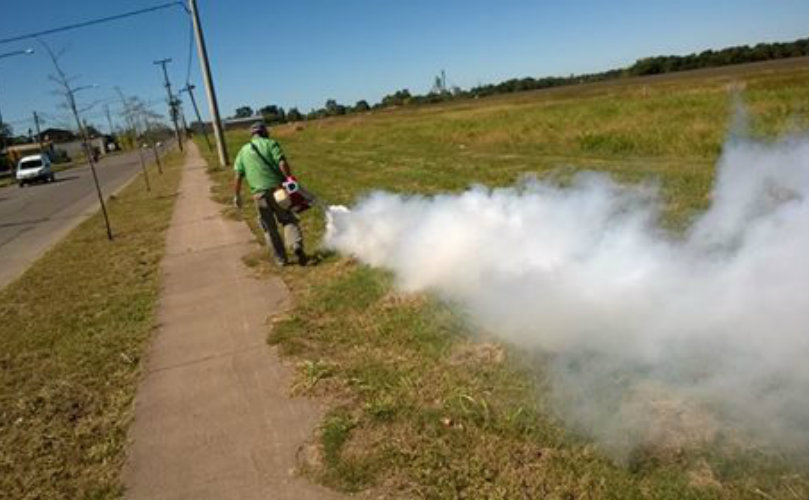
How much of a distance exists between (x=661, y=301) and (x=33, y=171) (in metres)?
43.4

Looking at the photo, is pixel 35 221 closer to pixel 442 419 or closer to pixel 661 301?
pixel 442 419

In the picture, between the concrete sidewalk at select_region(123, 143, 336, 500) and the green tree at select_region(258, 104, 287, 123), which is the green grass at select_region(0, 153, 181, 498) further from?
the green tree at select_region(258, 104, 287, 123)

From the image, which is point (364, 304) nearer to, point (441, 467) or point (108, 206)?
point (441, 467)

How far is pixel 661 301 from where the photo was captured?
167 inches

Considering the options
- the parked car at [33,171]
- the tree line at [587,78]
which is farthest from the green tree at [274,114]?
the parked car at [33,171]

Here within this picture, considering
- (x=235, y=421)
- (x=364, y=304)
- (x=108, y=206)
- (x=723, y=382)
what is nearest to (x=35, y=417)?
(x=235, y=421)

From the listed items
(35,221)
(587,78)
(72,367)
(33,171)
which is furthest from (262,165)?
(587,78)

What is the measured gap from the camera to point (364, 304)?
6.50 metres

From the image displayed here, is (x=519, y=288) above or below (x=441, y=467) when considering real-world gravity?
above

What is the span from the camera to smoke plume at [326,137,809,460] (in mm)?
3568

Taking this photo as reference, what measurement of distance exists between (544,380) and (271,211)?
17.2ft

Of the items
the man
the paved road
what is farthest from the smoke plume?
the paved road

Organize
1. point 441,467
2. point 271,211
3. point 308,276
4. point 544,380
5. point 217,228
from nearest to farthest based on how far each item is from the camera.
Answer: point 441,467
point 544,380
point 308,276
point 271,211
point 217,228

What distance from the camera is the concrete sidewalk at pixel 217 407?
378 cm
